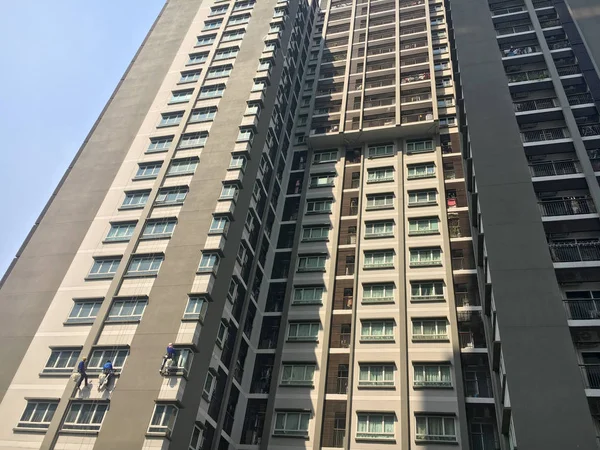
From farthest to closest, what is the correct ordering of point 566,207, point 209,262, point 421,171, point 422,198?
point 421,171 → point 422,198 → point 566,207 → point 209,262

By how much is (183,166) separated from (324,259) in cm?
1434

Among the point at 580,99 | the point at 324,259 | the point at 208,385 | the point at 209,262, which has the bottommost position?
the point at 208,385

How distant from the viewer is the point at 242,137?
43.0 metres

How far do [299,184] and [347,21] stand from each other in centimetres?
3006

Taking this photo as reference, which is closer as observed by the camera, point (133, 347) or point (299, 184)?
point (133, 347)

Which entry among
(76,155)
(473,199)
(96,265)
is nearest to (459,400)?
(473,199)

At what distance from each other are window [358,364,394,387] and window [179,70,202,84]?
33145 millimetres

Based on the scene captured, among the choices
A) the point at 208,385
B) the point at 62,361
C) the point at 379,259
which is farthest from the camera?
the point at 379,259

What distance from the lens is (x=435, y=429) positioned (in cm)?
3178

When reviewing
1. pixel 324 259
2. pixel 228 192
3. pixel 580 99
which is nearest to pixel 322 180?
pixel 324 259

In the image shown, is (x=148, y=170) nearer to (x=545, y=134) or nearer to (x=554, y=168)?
(x=554, y=168)

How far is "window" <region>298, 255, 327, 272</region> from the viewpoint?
42.4 m

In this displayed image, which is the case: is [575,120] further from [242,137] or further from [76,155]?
[76,155]

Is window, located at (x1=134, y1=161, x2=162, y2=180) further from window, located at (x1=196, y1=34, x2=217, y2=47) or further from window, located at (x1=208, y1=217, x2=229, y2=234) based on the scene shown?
window, located at (x1=196, y1=34, x2=217, y2=47)
